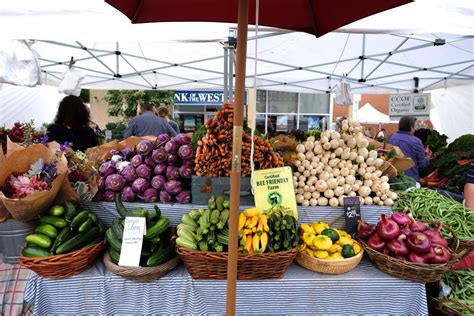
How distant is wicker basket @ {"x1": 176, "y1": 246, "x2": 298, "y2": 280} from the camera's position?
66.4 inches

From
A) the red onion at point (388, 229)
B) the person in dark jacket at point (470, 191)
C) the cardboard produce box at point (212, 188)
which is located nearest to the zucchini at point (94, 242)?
the cardboard produce box at point (212, 188)

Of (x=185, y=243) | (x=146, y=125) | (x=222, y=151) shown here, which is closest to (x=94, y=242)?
(x=185, y=243)

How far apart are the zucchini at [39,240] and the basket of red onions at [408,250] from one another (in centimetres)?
181

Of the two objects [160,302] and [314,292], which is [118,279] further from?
[314,292]

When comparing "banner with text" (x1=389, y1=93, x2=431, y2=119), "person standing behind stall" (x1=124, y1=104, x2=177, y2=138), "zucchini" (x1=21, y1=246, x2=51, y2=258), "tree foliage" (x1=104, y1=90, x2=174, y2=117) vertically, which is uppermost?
"tree foliage" (x1=104, y1=90, x2=174, y2=117)

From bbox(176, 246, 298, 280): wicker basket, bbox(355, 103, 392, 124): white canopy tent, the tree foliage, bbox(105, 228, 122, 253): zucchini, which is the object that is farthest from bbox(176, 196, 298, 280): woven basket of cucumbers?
the tree foliage

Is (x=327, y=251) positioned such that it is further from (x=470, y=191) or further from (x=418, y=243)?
(x=470, y=191)

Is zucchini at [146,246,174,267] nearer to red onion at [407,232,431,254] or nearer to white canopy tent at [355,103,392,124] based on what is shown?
red onion at [407,232,431,254]

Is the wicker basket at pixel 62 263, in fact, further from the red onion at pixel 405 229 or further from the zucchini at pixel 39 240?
the red onion at pixel 405 229

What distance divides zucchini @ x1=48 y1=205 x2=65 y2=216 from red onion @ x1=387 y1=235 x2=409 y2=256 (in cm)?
192

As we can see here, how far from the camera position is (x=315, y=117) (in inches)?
599

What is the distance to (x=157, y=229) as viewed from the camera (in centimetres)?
179

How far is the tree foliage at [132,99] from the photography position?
53.3ft

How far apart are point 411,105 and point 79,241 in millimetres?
7613
